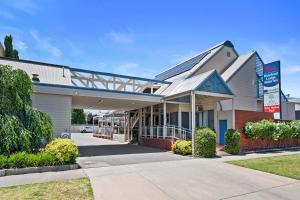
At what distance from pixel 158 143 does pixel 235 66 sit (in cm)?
995

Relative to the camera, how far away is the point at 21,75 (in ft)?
35.9

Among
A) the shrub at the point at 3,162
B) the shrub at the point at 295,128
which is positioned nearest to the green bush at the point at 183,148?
the shrub at the point at 3,162

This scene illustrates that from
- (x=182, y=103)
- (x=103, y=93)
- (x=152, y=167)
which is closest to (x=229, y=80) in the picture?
(x=182, y=103)

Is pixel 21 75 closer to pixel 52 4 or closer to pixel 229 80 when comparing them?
pixel 52 4

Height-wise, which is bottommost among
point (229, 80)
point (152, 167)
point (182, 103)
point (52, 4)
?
point (152, 167)

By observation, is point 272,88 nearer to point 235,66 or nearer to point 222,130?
→ point 235,66

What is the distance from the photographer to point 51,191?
6883 millimetres

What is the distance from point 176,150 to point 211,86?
178 inches

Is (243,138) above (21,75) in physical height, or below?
below

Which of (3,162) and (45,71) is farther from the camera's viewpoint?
(45,71)

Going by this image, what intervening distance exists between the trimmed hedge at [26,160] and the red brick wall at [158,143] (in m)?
8.83

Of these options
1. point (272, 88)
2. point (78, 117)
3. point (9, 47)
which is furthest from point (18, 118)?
point (78, 117)

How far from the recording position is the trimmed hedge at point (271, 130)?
16844 mm

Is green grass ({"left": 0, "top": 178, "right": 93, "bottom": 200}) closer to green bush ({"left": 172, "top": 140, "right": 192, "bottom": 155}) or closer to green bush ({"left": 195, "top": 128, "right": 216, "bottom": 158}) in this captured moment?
green bush ({"left": 195, "top": 128, "right": 216, "bottom": 158})
